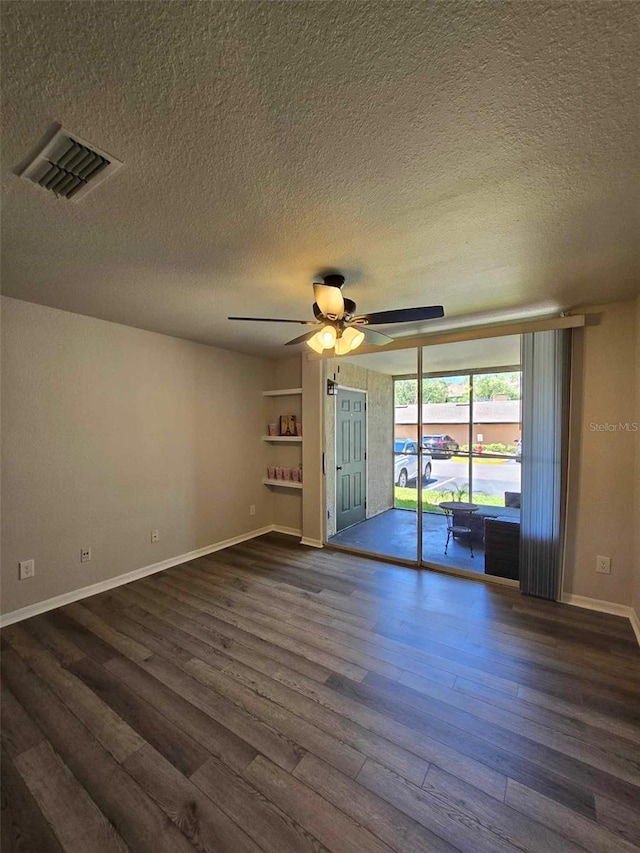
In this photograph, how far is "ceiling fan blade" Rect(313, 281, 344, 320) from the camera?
1.97 meters

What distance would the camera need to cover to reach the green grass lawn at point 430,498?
4281 millimetres

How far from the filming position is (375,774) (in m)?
1.48

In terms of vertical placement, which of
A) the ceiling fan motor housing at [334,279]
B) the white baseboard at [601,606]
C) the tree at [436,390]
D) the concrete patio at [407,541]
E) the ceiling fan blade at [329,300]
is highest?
the ceiling fan motor housing at [334,279]

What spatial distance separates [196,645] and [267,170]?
279 centimetres

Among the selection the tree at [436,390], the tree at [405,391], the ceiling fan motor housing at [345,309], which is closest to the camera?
the ceiling fan motor housing at [345,309]

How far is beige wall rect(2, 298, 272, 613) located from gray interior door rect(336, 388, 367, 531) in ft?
4.40

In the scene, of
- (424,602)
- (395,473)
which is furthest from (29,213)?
(395,473)

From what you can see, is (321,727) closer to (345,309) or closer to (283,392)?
(345,309)

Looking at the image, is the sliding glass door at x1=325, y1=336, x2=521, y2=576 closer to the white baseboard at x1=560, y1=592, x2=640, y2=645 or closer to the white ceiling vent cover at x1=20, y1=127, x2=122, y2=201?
the white baseboard at x1=560, y1=592, x2=640, y2=645

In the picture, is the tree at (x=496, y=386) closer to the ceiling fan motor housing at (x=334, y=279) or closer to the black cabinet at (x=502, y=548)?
the black cabinet at (x=502, y=548)

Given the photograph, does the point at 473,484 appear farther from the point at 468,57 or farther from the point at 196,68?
the point at 196,68

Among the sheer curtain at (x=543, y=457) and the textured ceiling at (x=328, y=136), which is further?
the sheer curtain at (x=543, y=457)

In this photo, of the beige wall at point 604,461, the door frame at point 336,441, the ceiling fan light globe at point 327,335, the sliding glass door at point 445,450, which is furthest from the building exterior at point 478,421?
the ceiling fan light globe at point 327,335

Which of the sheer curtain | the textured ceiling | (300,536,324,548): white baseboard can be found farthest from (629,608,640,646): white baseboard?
(300,536,324,548): white baseboard
